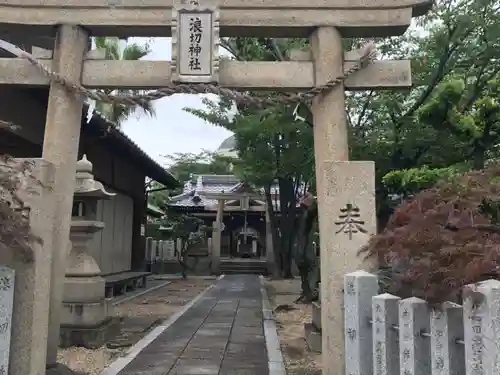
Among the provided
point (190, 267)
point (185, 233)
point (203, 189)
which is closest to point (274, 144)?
point (185, 233)

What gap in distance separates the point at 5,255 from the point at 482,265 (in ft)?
14.3

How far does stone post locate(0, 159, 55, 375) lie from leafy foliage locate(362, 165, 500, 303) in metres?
3.36

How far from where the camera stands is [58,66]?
6.59 meters

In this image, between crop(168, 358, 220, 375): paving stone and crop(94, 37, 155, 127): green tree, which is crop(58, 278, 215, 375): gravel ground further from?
crop(94, 37, 155, 127): green tree

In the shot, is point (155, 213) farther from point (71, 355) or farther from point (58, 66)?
point (58, 66)

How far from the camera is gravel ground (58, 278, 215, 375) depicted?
314 inches

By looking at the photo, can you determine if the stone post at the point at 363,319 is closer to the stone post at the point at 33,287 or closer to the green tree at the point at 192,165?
the stone post at the point at 33,287

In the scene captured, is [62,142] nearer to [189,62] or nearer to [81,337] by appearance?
[189,62]

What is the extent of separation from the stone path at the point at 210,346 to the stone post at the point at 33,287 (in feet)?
5.98

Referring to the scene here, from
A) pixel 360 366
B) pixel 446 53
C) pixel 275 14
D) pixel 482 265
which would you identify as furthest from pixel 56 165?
pixel 446 53

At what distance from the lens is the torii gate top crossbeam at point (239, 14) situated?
21.8ft

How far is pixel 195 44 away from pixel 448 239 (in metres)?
4.00

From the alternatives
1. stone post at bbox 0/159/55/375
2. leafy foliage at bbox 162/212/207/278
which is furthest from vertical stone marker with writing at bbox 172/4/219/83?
leafy foliage at bbox 162/212/207/278

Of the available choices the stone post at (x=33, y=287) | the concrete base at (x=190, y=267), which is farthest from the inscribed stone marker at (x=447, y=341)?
the concrete base at (x=190, y=267)
